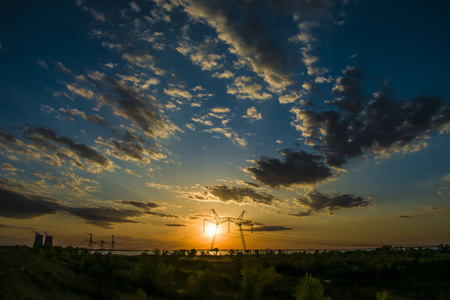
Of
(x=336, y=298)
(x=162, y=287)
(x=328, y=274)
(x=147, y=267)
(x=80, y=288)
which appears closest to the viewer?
(x=80, y=288)

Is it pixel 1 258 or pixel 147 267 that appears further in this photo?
pixel 147 267

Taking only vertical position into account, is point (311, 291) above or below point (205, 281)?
above

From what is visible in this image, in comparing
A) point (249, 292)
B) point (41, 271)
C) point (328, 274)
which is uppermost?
point (41, 271)

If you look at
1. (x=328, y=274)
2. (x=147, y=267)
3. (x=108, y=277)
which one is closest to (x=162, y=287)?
(x=147, y=267)

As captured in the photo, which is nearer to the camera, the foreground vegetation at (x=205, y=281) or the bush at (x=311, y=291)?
the bush at (x=311, y=291)

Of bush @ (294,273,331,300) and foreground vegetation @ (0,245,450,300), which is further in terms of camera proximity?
foreground vegetation @ (0,245,450,300)

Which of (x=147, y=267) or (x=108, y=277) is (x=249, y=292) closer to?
(x=147, y=267)

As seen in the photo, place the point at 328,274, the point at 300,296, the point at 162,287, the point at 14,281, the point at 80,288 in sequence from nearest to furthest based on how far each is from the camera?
the point at 300,296 → the point at 14,281 → the point at 80,288 → the point at 162,287 → the point at 328,274

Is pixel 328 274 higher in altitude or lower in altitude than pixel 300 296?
lower

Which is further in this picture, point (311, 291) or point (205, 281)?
point (205, 281)

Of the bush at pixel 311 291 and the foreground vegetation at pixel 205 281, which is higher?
the bush at pixel 311 291

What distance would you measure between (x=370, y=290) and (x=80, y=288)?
38292mm

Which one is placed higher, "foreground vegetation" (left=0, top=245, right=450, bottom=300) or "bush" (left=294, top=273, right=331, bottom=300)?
"bush" (left=294, top=273, right=331, bottom=300)

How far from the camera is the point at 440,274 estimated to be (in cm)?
4531
